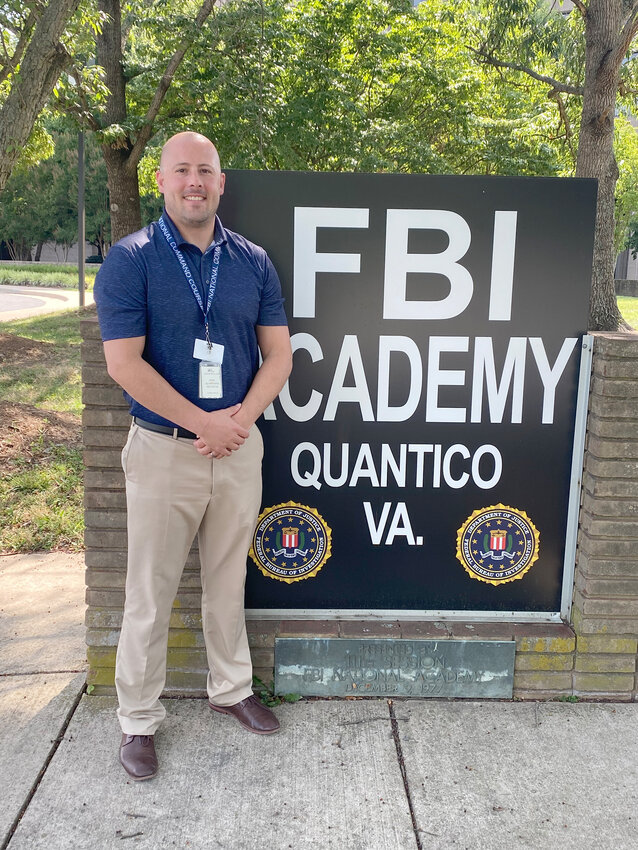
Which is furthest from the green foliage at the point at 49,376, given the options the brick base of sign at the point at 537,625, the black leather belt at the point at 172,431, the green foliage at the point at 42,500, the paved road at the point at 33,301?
Answer: the black leather belt at the point at 172,431

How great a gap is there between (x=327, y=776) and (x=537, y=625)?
1.05 meters

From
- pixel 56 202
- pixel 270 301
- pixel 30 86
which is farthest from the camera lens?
pixel 56 202

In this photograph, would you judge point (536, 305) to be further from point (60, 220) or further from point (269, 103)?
point (60, 220)

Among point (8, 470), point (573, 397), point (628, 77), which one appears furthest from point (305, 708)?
point (628, 77)

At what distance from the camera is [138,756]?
8.47 ft

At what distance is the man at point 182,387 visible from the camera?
96.1 inches

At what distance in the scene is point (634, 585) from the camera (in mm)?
3000

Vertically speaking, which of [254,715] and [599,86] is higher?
[599,86]

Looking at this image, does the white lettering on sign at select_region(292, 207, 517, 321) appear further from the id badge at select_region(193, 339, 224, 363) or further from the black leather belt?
the black leather belt

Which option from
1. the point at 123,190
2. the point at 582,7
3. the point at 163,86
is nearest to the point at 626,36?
the point at 582,7

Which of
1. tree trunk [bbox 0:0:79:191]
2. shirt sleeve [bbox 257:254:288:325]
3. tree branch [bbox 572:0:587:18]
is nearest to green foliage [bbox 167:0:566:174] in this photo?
tree branch [bbox 572:0:587:18]

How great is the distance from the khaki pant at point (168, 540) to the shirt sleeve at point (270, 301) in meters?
0.40

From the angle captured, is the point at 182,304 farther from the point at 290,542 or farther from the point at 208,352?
the point at 290,542

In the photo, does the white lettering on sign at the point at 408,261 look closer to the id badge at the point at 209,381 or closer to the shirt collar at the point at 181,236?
the shirt collar at the point at 181,236
